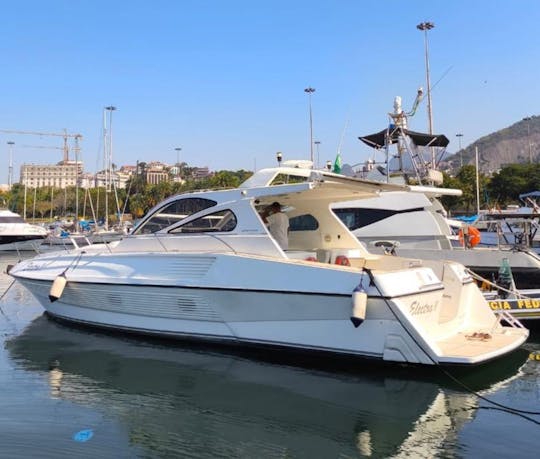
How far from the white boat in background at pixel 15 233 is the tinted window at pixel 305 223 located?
33.7 metres

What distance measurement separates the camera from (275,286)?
25.7 feet

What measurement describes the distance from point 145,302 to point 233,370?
2235 millimetres

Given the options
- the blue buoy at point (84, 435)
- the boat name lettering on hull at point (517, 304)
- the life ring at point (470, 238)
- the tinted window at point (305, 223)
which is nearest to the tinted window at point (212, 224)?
the tinted window at point (305, 223)

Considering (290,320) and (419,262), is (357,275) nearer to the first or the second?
(290,320)

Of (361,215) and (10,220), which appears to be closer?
(361,215)

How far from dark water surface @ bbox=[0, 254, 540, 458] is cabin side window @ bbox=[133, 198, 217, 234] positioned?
Answer: 2206 mm

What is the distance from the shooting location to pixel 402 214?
15.3 meters

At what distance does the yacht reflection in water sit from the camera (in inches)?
211

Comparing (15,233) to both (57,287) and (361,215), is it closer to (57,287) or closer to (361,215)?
(361,215)

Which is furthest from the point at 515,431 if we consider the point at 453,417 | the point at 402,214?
the point at 402,214

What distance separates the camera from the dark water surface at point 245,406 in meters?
5.28

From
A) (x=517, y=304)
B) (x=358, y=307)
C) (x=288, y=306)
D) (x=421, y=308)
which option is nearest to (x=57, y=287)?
(x=288, y=306)

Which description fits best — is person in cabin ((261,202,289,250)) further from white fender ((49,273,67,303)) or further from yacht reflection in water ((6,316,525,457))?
white fender ((49,273,67,303))

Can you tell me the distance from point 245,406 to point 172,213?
4559mm
